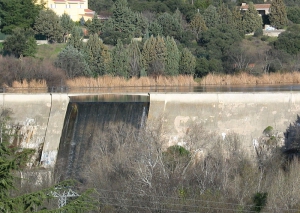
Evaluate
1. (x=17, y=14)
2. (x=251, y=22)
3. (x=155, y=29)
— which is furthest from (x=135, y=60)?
(x=251, y=22)

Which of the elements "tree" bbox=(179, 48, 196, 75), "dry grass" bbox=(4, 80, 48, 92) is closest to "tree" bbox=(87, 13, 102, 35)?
"tree" bbox=(179, 48, 196, 75)

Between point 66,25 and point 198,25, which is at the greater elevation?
point 66,25

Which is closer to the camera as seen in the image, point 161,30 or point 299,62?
point 299,62

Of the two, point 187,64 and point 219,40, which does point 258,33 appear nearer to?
point 219,40

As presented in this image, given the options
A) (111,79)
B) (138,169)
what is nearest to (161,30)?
(111,79)

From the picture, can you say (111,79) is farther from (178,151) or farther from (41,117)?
(178,151)

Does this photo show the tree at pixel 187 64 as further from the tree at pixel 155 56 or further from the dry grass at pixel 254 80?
the dry grass at pixel 254 80

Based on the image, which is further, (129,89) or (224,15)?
(224,15)
